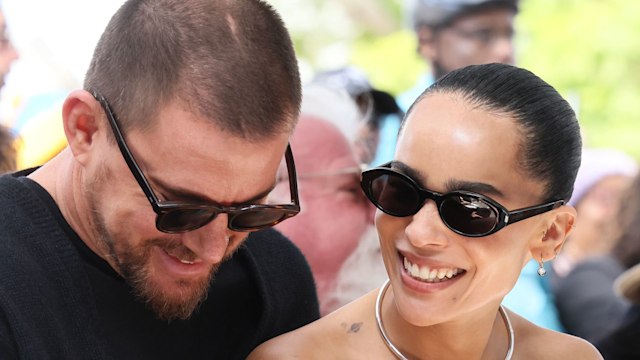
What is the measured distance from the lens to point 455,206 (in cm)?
196

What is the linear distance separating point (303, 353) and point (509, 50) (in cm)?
328

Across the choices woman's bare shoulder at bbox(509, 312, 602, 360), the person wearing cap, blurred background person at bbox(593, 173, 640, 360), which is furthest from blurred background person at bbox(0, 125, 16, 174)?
blurred background person at bbox(593, 173, 640, 360)

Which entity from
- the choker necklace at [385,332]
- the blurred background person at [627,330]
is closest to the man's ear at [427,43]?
the blurred background person at [627,330]

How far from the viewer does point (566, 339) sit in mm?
2326

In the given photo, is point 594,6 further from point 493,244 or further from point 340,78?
point 493,244

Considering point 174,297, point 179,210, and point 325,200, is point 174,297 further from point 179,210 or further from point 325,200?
point 325,200

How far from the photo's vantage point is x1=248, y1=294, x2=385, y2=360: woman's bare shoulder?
216cm

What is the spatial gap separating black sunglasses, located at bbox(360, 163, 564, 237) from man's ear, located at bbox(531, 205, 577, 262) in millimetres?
88

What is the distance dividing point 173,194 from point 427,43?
11.5 feet

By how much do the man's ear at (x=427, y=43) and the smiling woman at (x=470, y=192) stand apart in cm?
314

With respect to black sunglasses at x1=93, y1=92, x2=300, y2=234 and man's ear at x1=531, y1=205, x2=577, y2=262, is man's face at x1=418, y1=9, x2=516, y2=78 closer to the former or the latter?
man's ear at x1=531, y1=205, x2=577, y2=262

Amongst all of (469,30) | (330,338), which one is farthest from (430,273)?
(469,30)

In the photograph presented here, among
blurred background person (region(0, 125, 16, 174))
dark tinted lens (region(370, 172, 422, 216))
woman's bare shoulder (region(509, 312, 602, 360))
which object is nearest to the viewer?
dark tinted lens (region(370, 172, 422, 216))

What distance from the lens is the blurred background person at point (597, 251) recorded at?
4023mm
